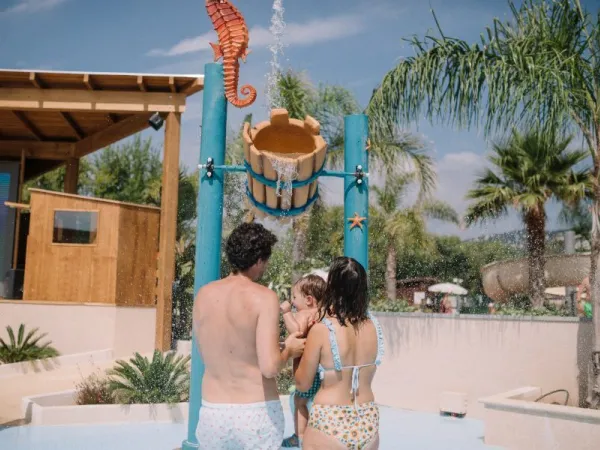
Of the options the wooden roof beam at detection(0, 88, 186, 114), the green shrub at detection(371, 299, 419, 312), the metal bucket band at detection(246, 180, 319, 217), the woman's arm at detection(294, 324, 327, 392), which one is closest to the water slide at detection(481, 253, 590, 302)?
the green shrub at detection(371, 299, 419, 312)

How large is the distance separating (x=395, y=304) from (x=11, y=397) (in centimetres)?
566

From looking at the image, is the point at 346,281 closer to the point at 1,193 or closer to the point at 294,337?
the point at 294,337

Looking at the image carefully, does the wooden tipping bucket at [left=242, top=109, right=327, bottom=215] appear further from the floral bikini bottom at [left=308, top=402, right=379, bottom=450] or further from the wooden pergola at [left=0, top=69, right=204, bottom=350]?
the wooden pergola at [left=0, top=69, right=204, bottom=350]

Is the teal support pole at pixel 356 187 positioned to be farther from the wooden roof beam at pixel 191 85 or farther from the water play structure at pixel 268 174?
the wooden roof beam at pixel 191 85

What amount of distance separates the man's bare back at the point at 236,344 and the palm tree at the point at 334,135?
9.10 m

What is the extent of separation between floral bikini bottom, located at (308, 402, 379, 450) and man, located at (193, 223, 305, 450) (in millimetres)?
168

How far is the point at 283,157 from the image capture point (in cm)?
433

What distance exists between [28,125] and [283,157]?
1125 cm

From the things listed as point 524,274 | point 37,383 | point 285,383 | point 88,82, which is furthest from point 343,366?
point 524,274

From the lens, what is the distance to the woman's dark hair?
9.14 ft

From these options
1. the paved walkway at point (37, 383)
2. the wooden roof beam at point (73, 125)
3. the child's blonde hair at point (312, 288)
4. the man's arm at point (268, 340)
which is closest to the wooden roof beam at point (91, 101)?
the wooden roof beam at point (73, 125)

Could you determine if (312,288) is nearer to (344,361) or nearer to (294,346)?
(294,346)

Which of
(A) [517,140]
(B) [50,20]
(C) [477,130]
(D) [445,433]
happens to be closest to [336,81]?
(A) [517,140]

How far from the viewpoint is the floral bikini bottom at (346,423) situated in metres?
2.71
